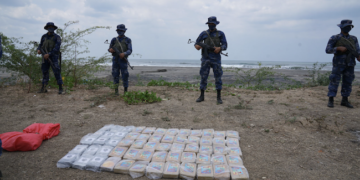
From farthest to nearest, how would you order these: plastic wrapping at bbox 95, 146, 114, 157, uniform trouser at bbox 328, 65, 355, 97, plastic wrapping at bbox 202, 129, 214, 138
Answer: uniform trouser at bbox 328, 65, 355, 97 → plastic wrapping at bbox 202, 129, 214, 138 → plastic wrapping at bbox 95, 146, 114, 157

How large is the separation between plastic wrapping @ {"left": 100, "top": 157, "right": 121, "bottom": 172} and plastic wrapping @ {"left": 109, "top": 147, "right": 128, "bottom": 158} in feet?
0.28

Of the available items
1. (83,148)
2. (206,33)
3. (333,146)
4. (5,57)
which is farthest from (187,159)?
(5,57)

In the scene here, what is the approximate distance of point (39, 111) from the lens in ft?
17.1

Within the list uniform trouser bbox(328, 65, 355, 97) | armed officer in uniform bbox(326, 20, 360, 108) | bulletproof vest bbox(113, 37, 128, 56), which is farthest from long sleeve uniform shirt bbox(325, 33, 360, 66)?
bulletproof vest bbox(113, 37, 128, 56)

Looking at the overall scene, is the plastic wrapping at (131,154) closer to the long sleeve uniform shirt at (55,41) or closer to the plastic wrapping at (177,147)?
the plastic wrapping at (177,147)

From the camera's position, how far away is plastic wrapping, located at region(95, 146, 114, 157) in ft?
9.83

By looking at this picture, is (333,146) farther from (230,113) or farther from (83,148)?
(83,148)

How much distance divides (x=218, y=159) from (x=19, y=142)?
107 inches

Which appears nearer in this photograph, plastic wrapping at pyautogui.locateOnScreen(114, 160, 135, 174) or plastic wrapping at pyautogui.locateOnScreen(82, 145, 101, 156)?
plastic wrapping at pyautogui.locateOnScreen(114, 160, 135, 174)

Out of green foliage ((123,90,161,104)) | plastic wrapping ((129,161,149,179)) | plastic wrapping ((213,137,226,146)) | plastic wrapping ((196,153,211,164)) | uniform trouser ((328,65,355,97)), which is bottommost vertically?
plastic wrapping ((129,161,149,179))

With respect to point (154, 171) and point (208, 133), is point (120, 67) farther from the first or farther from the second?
point (154, 171)

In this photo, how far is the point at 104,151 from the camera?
3070mm

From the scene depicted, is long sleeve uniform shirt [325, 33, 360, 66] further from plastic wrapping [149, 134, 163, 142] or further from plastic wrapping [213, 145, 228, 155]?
plastic wrapping [149, 134, 163, 142]

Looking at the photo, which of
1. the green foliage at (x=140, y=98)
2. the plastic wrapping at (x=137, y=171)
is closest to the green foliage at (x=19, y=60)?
the green foliage at (x=140, y=98)
